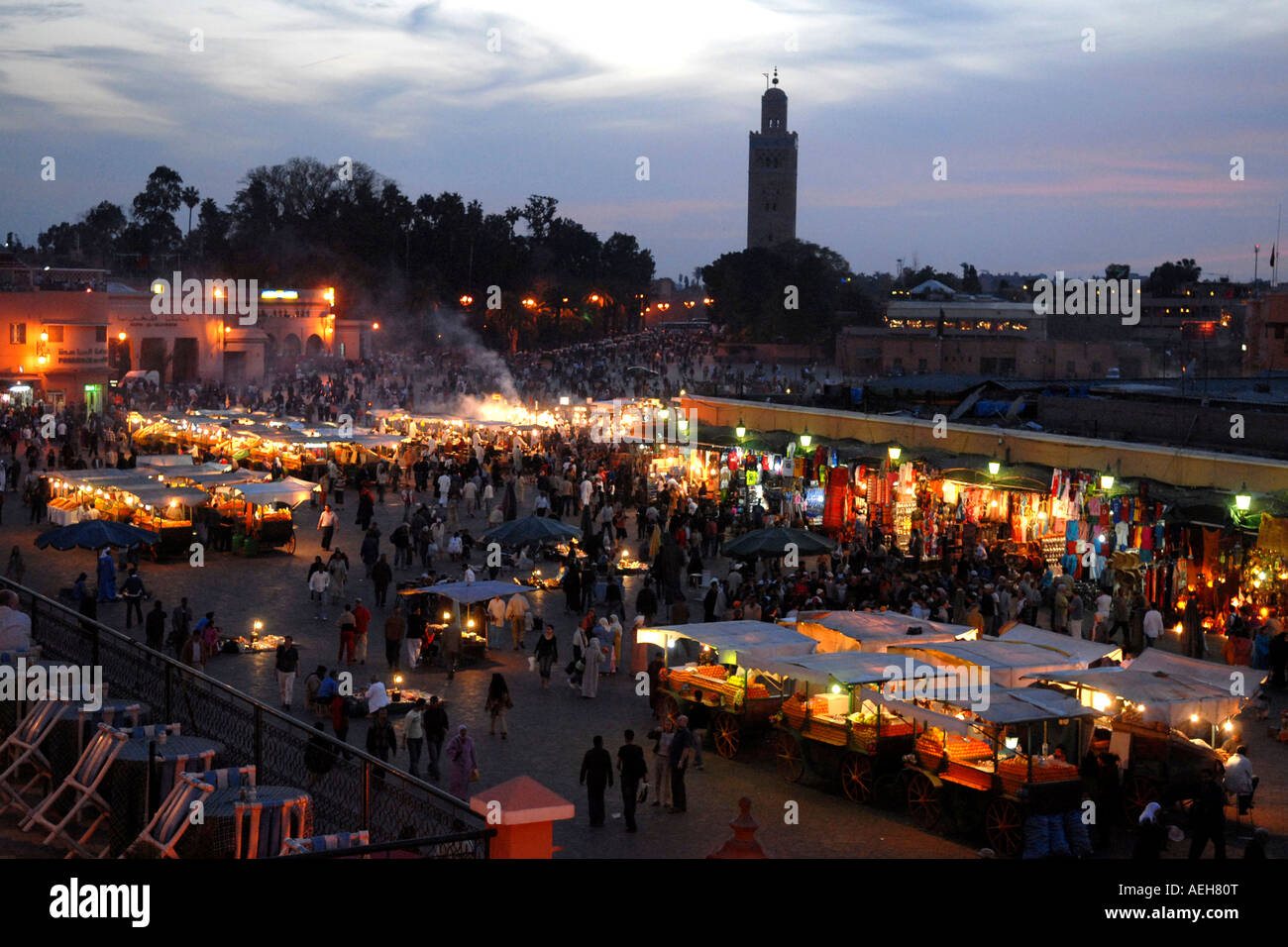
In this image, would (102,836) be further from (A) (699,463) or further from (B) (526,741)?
(A) (699,463)

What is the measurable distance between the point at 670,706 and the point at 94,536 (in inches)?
441

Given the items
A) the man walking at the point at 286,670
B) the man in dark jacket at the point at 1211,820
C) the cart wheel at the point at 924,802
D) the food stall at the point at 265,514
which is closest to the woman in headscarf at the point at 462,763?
the man walking at the point at 286,670

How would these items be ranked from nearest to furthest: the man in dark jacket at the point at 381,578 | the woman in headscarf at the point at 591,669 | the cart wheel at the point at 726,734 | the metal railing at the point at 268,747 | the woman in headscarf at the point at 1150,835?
1. the metal railing at the point at 268,747
2. the woman in headscarf at the point at 1150,835
3. the cart wheel at the point at 726,734
4. the woman in headscarf at the point at 591,669
5. the man in dark jacket at the point at 381,578

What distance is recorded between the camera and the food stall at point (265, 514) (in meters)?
26.7

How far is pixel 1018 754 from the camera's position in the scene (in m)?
12.6

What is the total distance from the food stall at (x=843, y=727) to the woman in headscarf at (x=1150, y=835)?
7.97 feet

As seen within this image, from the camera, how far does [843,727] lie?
44.7 ft

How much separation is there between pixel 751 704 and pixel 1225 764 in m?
Result: 4.56

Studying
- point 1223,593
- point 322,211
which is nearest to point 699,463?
point 1223,593

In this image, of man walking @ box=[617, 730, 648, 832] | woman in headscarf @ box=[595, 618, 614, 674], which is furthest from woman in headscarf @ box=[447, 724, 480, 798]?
woman in headscarf @ box=[595, 618, 614, 674]

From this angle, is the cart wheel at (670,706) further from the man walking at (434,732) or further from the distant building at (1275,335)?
the distant building at (1275,335)
